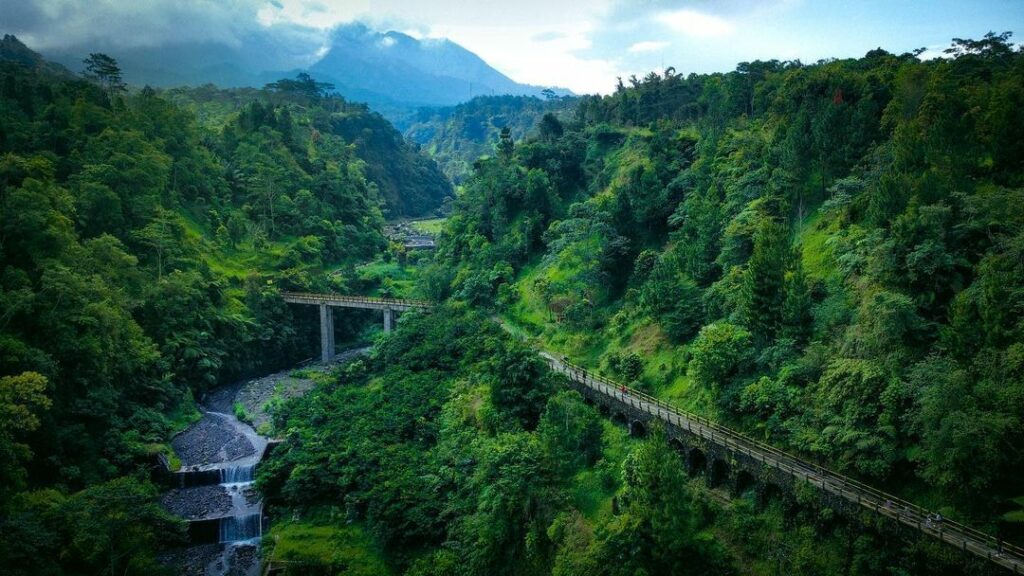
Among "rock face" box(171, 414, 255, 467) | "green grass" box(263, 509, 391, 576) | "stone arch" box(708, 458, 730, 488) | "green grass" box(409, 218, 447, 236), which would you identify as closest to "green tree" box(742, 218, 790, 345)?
"stone arch" box(708, 458, 730, 488)

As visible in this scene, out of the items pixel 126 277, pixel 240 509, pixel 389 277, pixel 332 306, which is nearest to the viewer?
pixel 240 509

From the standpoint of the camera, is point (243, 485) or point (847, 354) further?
point (243, 485)

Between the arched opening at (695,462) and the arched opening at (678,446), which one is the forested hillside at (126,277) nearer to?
the arched opening at (678,446)

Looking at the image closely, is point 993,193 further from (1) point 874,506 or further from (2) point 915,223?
(1) point 874,506

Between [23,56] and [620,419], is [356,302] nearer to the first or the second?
[620,419]

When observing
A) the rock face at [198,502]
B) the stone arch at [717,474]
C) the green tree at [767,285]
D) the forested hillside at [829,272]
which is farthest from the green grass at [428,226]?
the stone arch at [717,474]

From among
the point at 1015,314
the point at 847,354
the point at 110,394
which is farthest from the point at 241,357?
the point at 1015,314

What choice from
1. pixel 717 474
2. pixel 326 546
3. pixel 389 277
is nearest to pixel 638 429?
pixel 717 474
